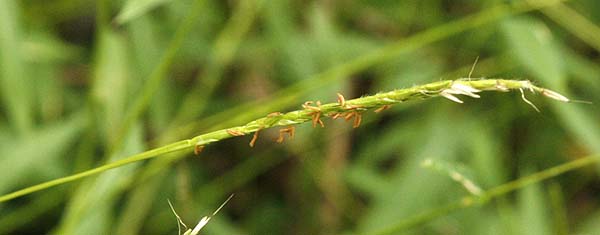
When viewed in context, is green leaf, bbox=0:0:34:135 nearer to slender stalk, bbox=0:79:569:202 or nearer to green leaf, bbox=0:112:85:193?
green leaf, bbox=0:112:85:193

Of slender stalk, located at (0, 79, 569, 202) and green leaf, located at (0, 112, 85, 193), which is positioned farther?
green leaf, located at (0, 112, 85, 193)

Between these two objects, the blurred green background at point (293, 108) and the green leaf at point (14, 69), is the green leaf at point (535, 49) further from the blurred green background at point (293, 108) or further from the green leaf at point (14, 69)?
the green leaf at point (14, 69)

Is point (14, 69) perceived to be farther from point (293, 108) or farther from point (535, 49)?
point (535, 49)

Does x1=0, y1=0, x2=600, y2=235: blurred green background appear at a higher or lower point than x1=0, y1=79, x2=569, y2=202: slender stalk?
higher

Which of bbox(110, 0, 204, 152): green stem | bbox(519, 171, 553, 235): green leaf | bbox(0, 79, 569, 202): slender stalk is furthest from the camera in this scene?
bbox(519, 171, 553, 235): green leaf

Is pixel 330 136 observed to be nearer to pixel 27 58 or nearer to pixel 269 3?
pixel 269 3

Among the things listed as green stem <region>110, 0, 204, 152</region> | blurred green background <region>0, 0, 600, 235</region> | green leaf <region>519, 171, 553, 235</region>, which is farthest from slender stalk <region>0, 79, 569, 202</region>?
green leaf <region>519, 171, 553, 235</region>

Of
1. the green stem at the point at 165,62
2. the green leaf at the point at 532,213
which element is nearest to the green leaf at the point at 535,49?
the green leaf at the point at 532,213

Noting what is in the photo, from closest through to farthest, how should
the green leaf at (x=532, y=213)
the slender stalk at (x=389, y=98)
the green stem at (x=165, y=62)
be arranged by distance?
the slender stalk at (x=389, y=98) → the green stem at (x=165, y=62) → the green leaf at (x=532, y=213)

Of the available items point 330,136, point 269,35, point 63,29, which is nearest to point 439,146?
point 330,136
